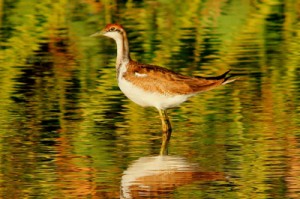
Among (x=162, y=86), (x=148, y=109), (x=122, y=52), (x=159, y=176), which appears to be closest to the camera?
(x=159, y=176)

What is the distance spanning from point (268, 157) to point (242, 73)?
5.42 m

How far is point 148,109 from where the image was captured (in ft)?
52.9

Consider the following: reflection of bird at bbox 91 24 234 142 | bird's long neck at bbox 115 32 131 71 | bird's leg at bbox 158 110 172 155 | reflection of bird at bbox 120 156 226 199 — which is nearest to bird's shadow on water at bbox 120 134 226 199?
reflection of bird at bbox 120 156 226 199

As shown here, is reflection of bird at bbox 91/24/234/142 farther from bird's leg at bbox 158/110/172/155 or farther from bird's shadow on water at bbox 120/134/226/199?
bird's shadow on water at bbox 120/134/226/199

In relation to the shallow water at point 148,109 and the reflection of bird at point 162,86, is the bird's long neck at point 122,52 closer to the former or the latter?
the reflection of bird at point 162,86

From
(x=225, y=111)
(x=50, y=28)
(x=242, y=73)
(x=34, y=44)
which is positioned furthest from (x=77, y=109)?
(x=50, y=28)

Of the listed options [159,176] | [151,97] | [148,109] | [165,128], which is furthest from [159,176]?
[148,109]

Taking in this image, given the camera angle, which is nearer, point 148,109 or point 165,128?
point 165,128

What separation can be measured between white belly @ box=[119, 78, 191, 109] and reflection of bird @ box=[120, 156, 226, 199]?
1582 millimetres

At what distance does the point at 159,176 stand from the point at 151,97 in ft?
8.44

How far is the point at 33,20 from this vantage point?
23.8 meters

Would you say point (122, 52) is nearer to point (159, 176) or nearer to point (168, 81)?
point (168, 81)

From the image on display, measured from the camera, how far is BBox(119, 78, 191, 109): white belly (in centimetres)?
1462

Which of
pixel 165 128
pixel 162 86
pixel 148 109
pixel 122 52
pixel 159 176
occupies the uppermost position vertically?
pixel 122 52
